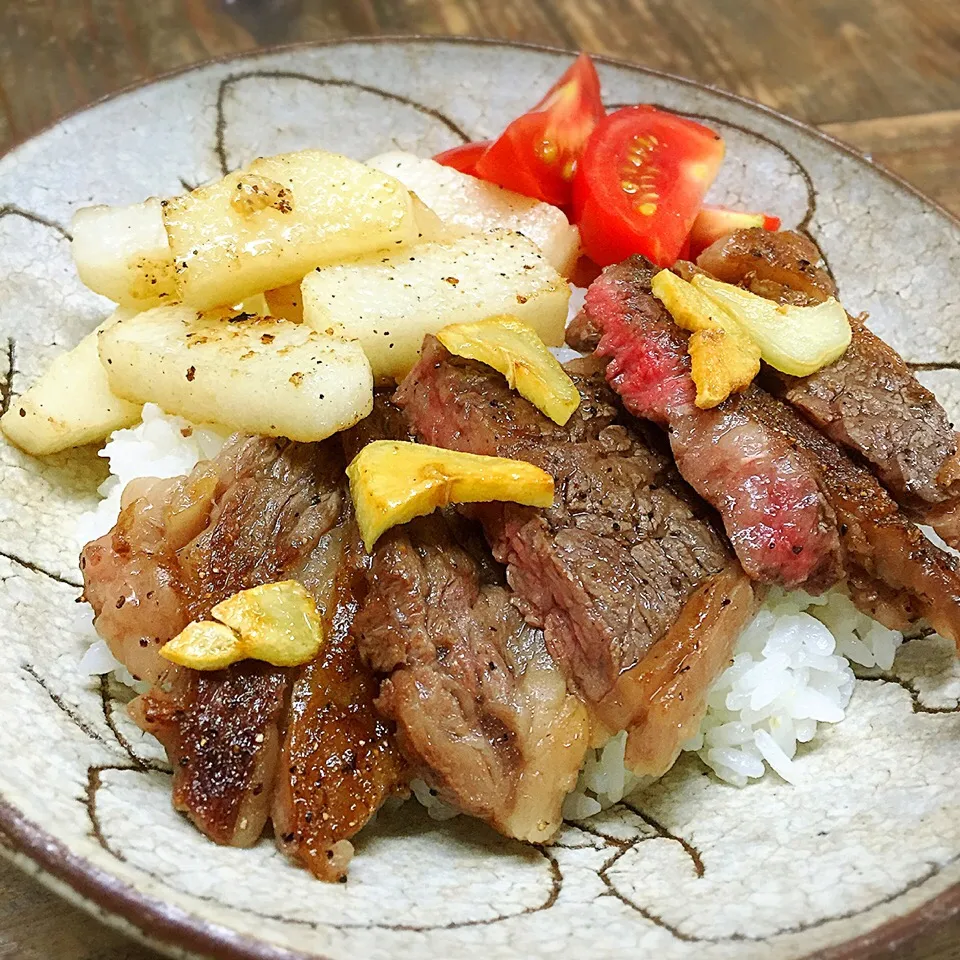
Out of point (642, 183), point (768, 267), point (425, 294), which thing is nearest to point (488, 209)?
point (642, 183)

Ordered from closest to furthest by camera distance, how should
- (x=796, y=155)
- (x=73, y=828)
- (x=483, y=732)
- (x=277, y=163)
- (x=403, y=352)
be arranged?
(x=73, y=828)
(x=483, y=732)
(x=403, y=352)
(x=277, y=163)
(x=796, y=155)

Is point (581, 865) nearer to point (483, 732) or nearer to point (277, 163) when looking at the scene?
point (483, 732)

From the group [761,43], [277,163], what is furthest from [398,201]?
[761,43]

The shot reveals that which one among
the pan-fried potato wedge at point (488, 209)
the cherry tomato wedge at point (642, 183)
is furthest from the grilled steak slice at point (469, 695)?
the cherry tomato wedge at point (642, 183)

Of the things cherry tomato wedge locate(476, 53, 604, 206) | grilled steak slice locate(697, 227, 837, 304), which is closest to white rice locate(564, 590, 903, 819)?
grilled steak slice locate(697, 227, 837, 304)

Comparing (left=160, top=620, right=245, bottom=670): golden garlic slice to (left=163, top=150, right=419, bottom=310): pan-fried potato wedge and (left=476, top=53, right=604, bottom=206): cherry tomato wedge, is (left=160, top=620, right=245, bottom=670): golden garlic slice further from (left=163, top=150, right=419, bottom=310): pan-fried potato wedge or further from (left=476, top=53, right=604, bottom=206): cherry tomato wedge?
(left=476, top=53, right=604, bottom=206): cherry tomato wedge

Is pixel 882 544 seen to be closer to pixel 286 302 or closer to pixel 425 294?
pixel 425 294
